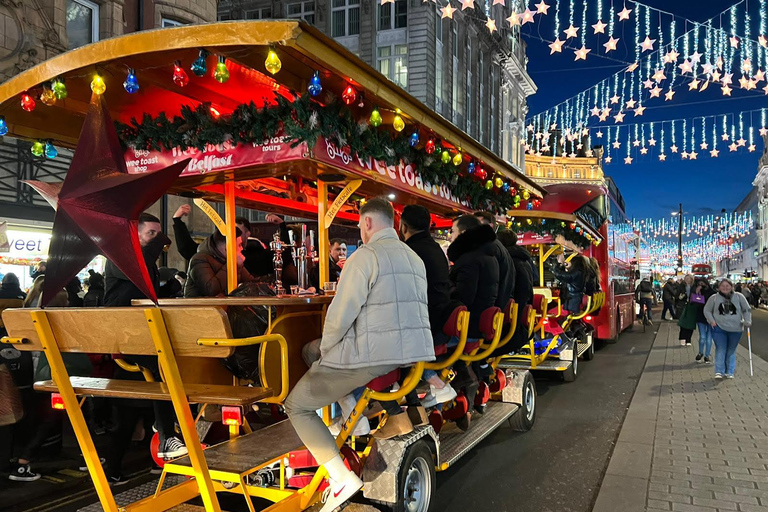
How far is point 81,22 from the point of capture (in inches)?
586

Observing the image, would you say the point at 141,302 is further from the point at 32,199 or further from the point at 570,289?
the point at 32,199

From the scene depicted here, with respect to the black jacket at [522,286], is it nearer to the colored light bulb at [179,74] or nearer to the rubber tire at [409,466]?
the rubber tire at [409,466]

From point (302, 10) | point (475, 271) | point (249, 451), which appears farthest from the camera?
point (302, 10)

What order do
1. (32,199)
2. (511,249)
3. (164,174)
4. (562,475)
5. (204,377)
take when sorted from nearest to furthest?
(164,174), (204,377), (562,475), (511,249), (32,199)

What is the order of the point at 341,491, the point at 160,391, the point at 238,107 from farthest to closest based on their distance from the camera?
the point at 238,107, the point at 341,491, the point at 160,391

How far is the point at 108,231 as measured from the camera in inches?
132

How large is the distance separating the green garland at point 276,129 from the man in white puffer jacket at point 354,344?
1.39 m

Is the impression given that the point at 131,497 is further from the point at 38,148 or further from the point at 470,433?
the point at 38,148

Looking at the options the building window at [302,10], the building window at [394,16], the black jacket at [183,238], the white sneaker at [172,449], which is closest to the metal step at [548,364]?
the black jacket at [183,238]

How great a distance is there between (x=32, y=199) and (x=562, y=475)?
12.3 meters

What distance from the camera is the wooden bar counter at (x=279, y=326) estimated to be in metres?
3.93

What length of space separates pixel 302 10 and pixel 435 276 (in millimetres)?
30718

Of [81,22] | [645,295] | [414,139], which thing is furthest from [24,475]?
[645,295]

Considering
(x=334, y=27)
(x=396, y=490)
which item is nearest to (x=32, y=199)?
(x=396, y=490)
